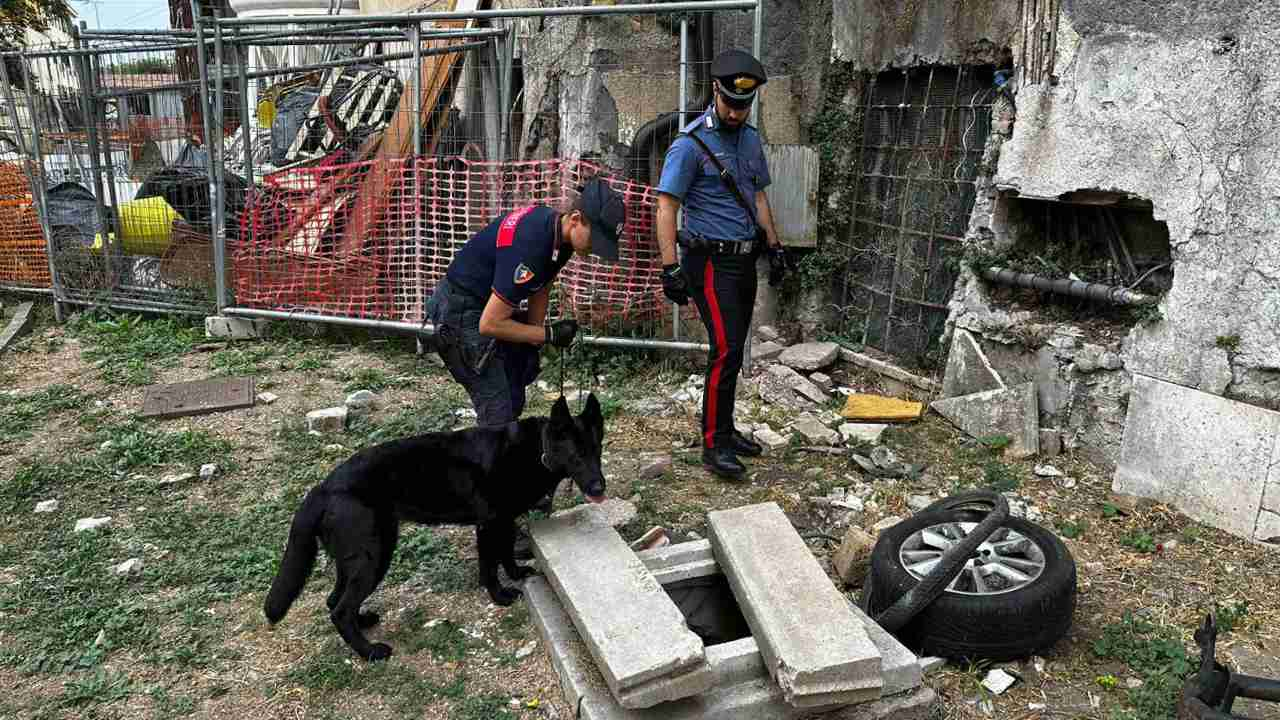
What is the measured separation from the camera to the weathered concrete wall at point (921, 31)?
5551mm

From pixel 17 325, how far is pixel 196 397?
129 inches

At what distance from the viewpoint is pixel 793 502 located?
194 inches

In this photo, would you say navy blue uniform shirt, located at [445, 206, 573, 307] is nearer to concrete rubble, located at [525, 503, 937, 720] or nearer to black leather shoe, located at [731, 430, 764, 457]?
concrete rubble, located at [525, 503, 937, 720]

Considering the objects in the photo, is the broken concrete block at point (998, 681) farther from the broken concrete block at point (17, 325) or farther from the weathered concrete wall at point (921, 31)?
the broken concrete block at point (17, 325)

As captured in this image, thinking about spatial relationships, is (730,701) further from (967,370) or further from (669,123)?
(669,123)

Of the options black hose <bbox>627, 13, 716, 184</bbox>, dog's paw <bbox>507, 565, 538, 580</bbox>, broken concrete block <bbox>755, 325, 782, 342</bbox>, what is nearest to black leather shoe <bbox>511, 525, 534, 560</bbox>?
dog's paw <bbox>507, 565, 538, 580</bbox>

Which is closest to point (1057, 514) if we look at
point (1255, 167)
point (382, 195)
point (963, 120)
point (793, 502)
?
point (793, 502)

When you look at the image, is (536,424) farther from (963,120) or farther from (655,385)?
(963,120)

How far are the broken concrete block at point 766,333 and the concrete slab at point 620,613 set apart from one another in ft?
10.9

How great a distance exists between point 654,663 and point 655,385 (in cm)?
377

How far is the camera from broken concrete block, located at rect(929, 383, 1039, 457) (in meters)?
5.34

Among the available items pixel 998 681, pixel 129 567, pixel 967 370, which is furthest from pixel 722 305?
pixel 129 567

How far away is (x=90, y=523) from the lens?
4.74 metres

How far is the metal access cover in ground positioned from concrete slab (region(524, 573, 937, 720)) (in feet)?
13.2
